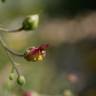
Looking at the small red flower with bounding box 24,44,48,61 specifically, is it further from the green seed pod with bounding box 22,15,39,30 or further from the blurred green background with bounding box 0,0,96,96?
the blurred green background with bounding box 0,0,96,96

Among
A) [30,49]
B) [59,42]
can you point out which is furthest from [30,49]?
[59,42]

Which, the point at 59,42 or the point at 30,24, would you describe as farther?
the point at 59,42

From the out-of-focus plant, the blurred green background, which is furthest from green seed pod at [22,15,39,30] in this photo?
the blurred green background

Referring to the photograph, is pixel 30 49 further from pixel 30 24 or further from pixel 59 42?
pixel 59 42

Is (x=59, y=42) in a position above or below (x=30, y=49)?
below

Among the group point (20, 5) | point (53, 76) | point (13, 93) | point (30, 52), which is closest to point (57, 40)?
point (20, 5)

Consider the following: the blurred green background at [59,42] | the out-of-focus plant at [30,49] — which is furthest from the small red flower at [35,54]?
the blurred green background at [59,42]

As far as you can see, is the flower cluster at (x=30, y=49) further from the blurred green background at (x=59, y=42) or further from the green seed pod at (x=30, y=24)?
the blurred green background at (x=59, y=42)

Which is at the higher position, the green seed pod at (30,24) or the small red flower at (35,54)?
the green seed pod at (30,24)
